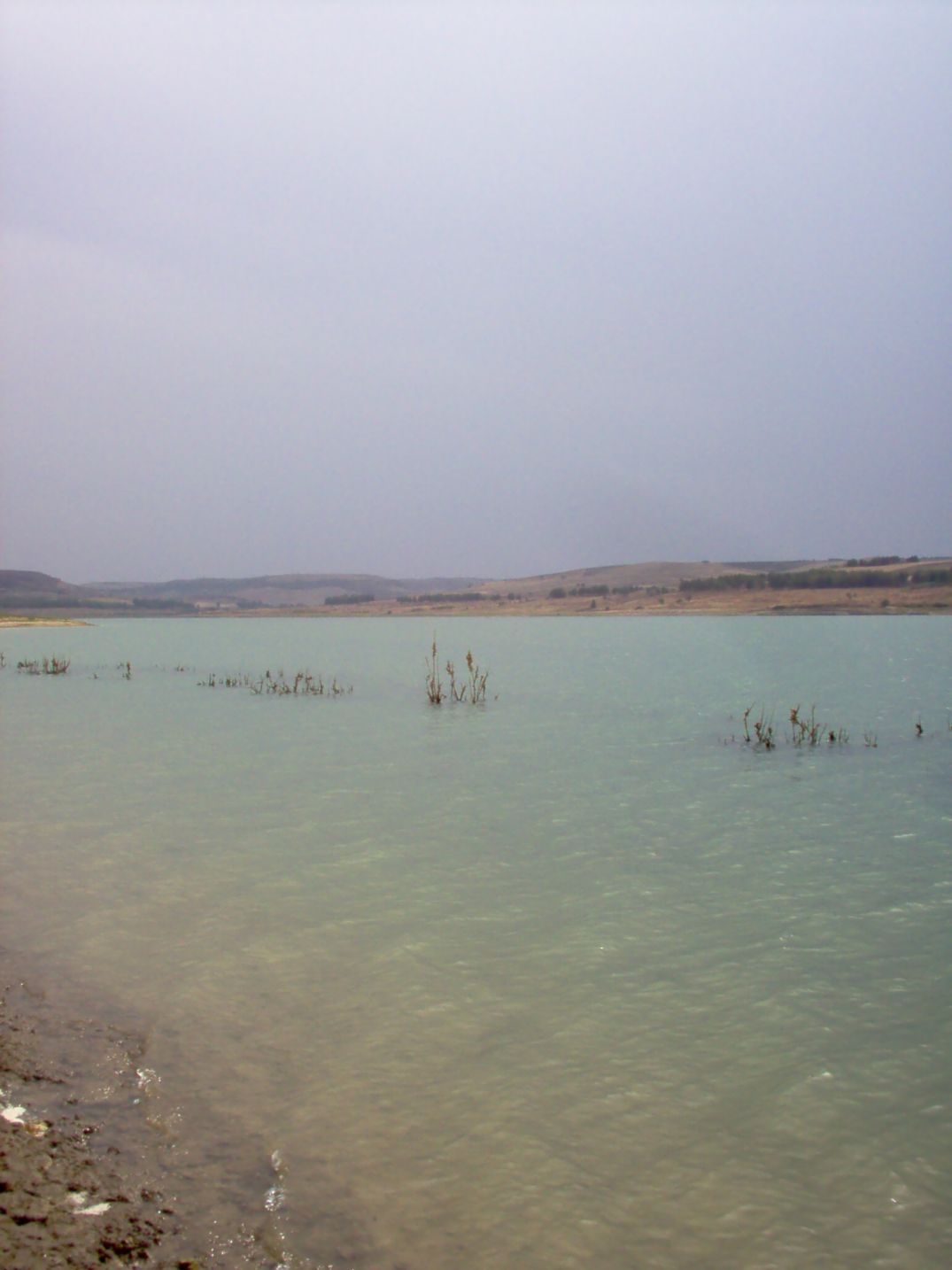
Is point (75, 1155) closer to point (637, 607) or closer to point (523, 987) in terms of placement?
point (523, 987)

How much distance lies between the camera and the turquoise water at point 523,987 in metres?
3.61

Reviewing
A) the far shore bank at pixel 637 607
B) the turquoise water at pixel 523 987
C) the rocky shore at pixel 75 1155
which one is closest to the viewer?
the rocky shore at pixel 75 1155

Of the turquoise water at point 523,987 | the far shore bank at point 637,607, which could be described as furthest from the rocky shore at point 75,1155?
the far shore bank at point 637,607

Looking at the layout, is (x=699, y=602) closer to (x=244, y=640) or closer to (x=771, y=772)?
(x=244, y=640)

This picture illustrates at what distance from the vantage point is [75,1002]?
5402 millimetres

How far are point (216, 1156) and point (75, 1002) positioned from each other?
2.02 meters

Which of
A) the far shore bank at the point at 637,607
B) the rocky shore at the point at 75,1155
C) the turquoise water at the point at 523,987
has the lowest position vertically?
the turquoise water at the point at 523,987

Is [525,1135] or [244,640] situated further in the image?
[244,640]

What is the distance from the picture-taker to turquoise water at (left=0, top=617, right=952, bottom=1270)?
142 inches

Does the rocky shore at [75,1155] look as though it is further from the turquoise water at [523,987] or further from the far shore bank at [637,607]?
the far shore bank at [637,607]

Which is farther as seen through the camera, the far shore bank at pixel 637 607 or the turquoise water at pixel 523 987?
the far shore bank at pixel 637 607

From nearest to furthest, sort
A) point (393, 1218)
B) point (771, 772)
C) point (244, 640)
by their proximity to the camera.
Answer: point (393, 1218)
point (771, 772)
point (244, 640)

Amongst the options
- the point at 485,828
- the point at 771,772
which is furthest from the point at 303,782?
the point at 771,772

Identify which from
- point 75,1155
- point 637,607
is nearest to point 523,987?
point 75,1155
